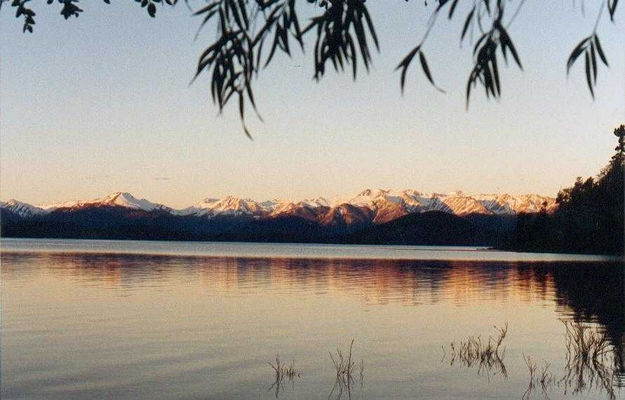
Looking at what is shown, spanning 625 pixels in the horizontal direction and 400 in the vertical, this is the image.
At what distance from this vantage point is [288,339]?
1414 inches

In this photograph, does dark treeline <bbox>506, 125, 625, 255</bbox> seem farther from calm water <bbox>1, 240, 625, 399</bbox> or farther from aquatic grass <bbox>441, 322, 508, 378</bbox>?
aquatic grass <bbox>441, 322, 508, 378</bbox>

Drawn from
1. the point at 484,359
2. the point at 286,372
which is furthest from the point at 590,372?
the point at 286,372

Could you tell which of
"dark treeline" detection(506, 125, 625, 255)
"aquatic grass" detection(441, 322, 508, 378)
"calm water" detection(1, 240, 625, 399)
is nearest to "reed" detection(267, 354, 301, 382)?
"calm water" detection(1, 240, 625, 399)

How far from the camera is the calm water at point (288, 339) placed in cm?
2409

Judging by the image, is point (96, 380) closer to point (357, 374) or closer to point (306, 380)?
point (306, 380)

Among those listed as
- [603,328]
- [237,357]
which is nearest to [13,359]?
[237,357]

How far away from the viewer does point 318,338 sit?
36.4 metres

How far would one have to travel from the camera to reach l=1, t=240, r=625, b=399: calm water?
2409 centimetres

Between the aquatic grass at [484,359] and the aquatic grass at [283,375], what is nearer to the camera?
the aquatic grass at [283,375]

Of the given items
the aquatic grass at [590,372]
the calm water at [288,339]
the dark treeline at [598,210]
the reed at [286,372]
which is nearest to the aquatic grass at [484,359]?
the calm water at [288,339]

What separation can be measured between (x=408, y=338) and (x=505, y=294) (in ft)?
98.8

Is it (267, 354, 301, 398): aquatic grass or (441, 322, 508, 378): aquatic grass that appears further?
(441, 322, 508, 378): aquatic grass

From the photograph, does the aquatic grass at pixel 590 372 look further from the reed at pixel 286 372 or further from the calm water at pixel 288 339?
the reed at pixel 286 372

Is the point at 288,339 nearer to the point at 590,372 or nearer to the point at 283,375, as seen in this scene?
the point at 283,375
